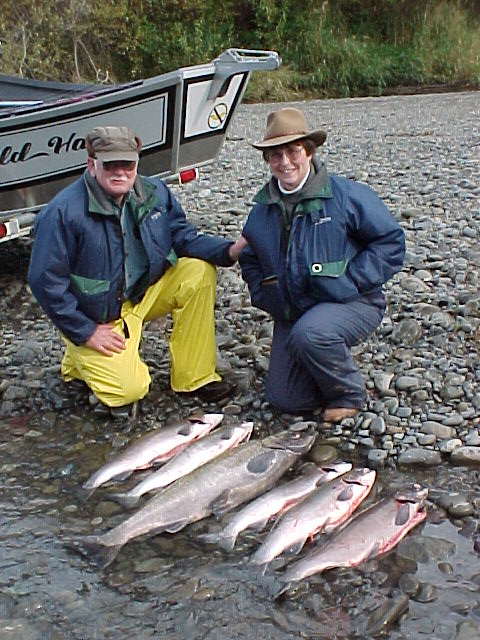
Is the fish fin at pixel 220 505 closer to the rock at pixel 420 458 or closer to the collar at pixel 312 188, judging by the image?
the rock at pixel 420 458

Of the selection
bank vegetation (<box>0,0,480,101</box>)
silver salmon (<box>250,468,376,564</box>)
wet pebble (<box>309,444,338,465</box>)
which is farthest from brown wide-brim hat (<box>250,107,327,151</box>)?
bank vegetation (<box>0,0,480,101</box>)

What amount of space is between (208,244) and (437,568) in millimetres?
2287

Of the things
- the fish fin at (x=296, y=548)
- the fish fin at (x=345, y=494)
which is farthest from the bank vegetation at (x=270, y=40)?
A: the fish fin at (x=296, y=548)

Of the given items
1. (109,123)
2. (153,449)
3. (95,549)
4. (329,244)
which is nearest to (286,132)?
(329,244)

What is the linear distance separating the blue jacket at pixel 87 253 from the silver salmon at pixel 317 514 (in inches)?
62.4

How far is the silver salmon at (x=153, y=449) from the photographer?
416 centimetres

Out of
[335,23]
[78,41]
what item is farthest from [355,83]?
[78,41]

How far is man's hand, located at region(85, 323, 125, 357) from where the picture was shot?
467 centimetres

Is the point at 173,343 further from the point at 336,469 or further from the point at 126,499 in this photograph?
the point at 336,469

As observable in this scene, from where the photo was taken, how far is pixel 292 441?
4.31 m

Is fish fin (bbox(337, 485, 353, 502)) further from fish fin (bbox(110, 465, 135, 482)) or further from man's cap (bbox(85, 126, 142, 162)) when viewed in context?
man's cap (bbox(85, 126, 142, 162))

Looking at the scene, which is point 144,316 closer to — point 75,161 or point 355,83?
point 75,161

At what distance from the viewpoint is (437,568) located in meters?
3.43

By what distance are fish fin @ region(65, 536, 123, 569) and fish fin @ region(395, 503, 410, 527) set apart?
3.80ft
